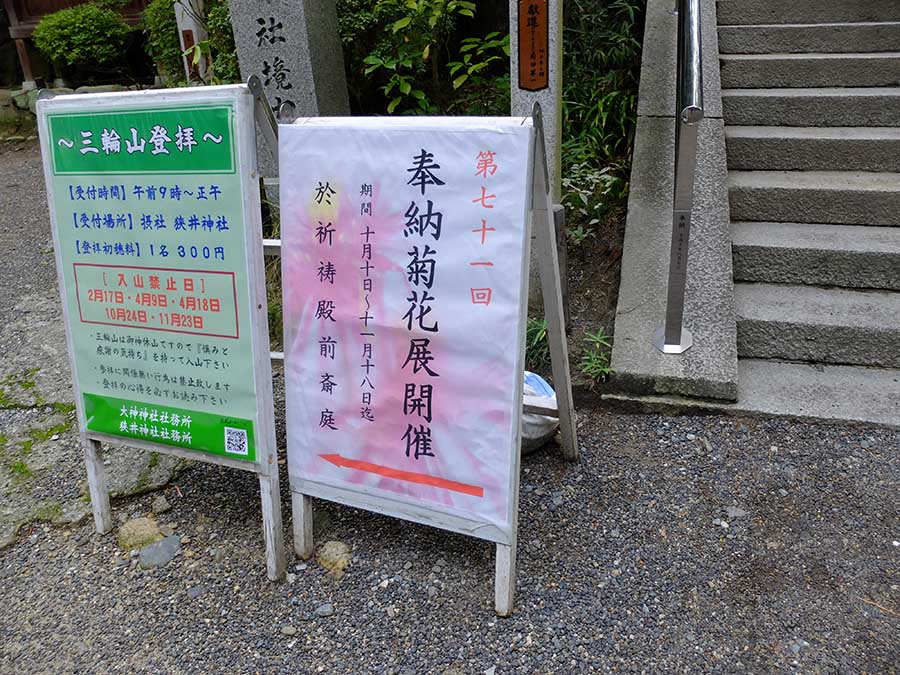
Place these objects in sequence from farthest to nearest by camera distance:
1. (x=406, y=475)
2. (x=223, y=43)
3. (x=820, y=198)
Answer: (x=223, y=43), (x=820, y=198), (x=406, y=475)

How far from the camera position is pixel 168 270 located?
2.41 meters

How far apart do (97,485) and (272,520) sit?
0.79 meters

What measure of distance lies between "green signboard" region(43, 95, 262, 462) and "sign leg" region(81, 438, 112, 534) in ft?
0.38

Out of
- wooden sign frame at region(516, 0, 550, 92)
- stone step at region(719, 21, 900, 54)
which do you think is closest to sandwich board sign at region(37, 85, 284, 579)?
wooden sign frame at region(516, 0, 550, 92)

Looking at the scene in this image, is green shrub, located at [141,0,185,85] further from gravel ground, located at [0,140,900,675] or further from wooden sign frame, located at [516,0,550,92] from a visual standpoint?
gravel ground, located at [0,140,900,675]

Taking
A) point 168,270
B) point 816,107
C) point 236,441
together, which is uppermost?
point 816,107

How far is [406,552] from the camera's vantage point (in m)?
2.61

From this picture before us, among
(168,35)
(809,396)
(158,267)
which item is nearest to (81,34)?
(168,35)

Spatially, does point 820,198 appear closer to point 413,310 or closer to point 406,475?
point 413,310

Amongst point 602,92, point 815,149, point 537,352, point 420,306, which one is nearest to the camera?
point 420,306

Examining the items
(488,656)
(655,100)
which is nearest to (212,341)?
(488,656)

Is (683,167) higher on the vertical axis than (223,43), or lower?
lower

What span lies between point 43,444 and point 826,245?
4.10m

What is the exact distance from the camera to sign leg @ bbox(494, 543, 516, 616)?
2273mm
